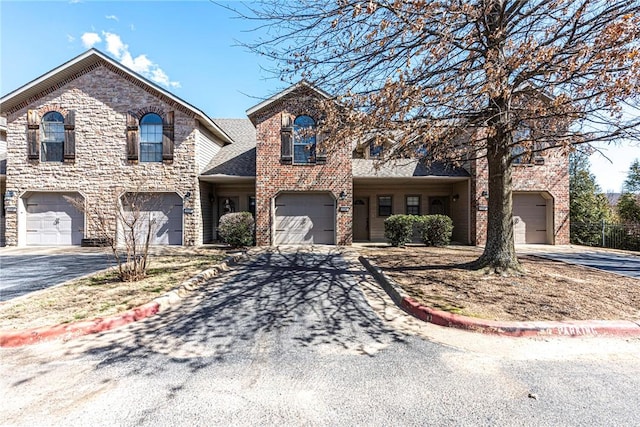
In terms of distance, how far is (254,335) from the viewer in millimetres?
4074

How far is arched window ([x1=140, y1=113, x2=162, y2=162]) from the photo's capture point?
1347cm

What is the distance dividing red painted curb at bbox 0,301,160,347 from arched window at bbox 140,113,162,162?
10637 millimetres

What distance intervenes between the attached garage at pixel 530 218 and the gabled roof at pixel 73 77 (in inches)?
586

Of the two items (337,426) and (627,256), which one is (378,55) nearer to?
(337,426)

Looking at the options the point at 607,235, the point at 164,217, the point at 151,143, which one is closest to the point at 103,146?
the point at 151,143

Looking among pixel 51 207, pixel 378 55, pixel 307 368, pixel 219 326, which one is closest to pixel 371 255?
pixel 378 55

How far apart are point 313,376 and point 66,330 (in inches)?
132

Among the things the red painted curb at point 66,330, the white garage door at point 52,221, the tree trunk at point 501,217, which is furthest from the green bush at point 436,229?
the white garage door at point 52,221

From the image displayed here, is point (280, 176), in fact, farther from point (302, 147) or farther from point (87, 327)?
point (87, 327)

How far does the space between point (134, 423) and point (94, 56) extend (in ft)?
51.8

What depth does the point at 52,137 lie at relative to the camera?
13.5 m

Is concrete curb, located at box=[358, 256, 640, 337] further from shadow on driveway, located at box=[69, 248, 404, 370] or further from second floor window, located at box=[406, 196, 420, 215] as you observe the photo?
second floor window, located at box=[406, 196, 420, 215]

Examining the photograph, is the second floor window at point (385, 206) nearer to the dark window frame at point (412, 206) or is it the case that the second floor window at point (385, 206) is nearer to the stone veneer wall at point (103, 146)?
the dark window frame at point (412, 206)

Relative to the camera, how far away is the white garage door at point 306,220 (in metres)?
13.7
